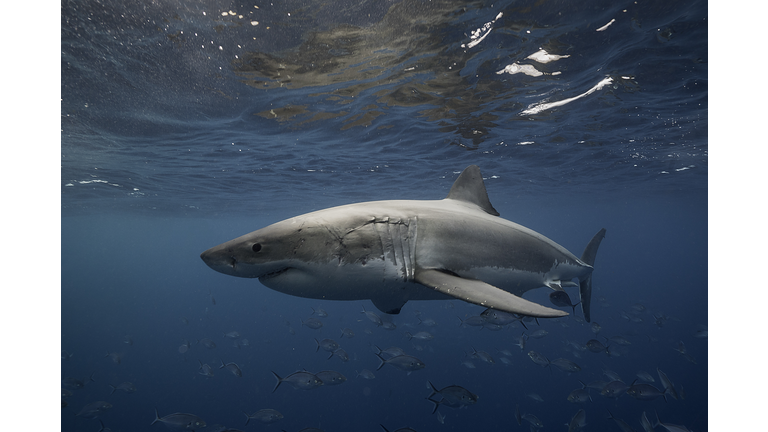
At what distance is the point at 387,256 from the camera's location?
2.93 meters

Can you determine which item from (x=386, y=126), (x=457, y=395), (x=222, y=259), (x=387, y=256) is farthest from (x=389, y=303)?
(x=386, y=126)

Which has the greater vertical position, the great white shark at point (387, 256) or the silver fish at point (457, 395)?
the great white shark at point (387, 256)

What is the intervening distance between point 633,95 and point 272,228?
40.1ft

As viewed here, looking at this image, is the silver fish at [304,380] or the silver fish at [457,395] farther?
the silver fish at [304,380]

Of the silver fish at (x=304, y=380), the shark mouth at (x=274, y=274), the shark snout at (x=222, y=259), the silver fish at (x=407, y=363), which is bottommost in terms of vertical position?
the silver fish at (x=304, y=380)

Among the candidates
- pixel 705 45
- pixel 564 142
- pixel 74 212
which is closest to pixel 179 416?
pixel 705 45

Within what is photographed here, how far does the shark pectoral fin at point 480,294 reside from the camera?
7.58 feet

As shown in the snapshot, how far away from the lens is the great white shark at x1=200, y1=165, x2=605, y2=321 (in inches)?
101

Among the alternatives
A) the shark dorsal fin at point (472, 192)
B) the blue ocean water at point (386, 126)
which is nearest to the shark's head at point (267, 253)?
the shark dorsal fin at point (472, 192)

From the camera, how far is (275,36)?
22.5 feet

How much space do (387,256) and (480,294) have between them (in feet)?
2.88

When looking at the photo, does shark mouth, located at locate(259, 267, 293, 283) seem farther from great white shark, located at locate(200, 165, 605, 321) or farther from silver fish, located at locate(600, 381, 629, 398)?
silver fish, located at locate(600, 381, 629, 398)

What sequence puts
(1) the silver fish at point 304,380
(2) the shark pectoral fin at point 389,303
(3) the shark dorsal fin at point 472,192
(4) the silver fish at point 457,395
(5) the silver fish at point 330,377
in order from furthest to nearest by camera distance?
1. (5) the silver fish at point 330,377
2. (1) the silver fish at point 304,380
3. (4) the silver fish at point 457,395
4. (3) the shark dorsal fin at point 472,192
5. (2) the shark pectoral fin at point 389,303

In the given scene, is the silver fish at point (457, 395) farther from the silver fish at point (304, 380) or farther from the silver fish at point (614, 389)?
the silver fish at point (614, 389)
